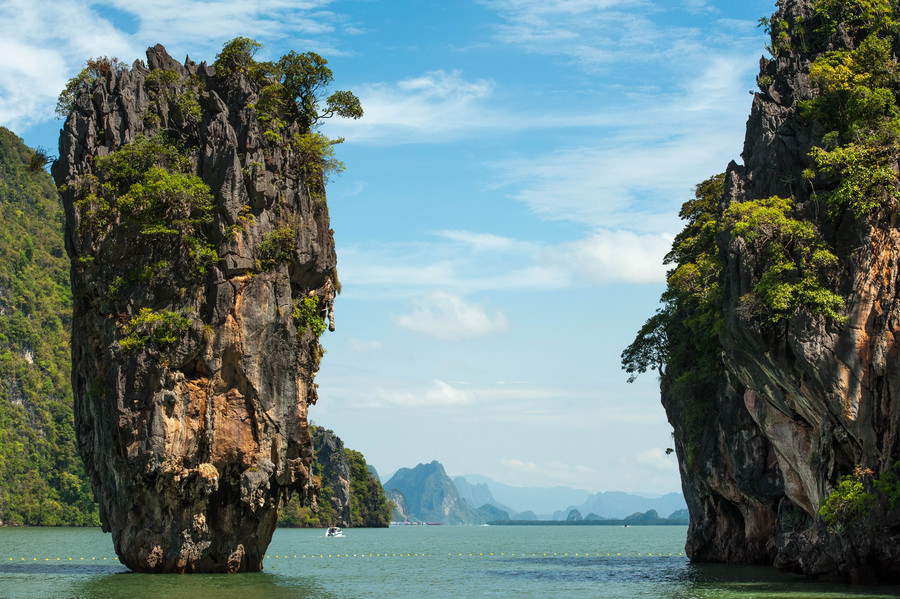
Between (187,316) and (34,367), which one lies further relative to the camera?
(34,367)

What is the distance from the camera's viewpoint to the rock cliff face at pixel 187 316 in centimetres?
3083

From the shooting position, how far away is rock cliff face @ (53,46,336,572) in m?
30.8

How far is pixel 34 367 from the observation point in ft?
415

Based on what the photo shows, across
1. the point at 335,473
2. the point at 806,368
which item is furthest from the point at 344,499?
the point at 806,368

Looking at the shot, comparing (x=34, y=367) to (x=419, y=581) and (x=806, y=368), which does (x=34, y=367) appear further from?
(x=806, y=368)

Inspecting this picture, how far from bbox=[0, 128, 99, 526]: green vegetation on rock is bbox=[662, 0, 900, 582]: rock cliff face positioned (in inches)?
3837

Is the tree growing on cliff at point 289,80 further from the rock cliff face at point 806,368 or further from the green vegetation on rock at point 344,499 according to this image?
the green vegetation on rock at point 344,499

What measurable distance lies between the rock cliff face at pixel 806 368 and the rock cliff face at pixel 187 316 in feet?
54.1

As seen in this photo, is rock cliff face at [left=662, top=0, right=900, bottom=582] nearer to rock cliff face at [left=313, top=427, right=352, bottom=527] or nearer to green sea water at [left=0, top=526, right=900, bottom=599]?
green sea water at [left=0, top=526, right=900, bottom=599]

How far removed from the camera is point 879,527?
2655 cm

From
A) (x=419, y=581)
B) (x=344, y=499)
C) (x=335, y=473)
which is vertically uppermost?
(x=335, y=473)

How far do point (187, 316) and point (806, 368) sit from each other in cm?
2090

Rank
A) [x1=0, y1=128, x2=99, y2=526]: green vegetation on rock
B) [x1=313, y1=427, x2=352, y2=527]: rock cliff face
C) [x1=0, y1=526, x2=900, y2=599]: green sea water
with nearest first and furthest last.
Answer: [x1=0, y1=526, x2=900, y2=599]: green sea water, [x1=0, y1=128, x2=99, y2=526]: green vegetation on rock, [x1=313, y1=427, x2=352, y2=527]: rock cliff face

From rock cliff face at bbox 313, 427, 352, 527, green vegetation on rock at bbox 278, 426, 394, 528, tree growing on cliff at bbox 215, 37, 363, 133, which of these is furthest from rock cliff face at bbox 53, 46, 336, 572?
rock cliff face at bbox 313, 427, 352, 527
